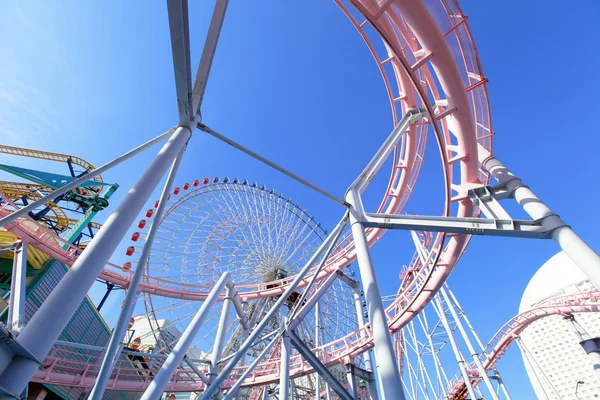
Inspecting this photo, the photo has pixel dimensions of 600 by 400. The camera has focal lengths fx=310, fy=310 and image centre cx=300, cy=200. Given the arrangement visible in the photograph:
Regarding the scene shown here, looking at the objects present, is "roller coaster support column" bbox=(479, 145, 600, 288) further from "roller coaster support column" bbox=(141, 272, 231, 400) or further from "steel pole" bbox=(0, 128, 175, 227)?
→ "roller coaster support column" bbox=(141, 272, 231, 400)

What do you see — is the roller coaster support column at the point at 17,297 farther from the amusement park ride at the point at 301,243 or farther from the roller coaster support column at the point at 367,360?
the roller coaster support column at the point at 367,360

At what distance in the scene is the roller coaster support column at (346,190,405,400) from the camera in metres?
4.17

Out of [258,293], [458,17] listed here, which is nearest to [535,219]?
[458,17]

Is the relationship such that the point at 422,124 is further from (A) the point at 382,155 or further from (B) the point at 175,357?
(B) the point at 175,357

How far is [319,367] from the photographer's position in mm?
7660

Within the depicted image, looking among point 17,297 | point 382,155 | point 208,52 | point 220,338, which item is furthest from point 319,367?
point 17,297

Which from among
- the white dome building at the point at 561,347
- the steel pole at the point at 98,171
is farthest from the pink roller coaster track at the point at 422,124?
the white dome building at the point at 561,347

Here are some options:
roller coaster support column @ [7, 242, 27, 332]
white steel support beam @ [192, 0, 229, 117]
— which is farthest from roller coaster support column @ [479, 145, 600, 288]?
roller coaster support column @ [7, 242, 27, 332]

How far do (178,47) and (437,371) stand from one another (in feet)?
67.2

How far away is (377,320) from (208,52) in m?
4.61

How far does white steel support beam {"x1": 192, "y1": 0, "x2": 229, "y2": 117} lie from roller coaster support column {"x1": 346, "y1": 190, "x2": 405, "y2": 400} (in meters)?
3.57

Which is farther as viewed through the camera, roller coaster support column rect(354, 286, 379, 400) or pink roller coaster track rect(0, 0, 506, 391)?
roller coaster support column rect(354, 286, 379, 400)

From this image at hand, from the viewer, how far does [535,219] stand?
5.38 metres

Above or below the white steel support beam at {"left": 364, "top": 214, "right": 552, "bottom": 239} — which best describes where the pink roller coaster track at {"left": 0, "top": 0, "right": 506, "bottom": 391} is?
above
